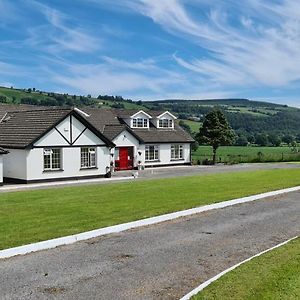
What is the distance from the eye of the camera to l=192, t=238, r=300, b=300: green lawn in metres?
8.08

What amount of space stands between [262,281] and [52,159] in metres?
24.9

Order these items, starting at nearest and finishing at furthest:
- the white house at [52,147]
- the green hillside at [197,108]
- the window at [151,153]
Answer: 1. the white house at [52,147]
2. the window at [151,153]
3. the green hillside at [197,108]

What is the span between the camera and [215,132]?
56250 mm

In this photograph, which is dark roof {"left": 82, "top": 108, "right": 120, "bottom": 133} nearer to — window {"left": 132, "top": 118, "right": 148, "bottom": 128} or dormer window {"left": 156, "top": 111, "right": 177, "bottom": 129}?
window {"left": 132, "top": 118, "right": 148, "bottom": 128}

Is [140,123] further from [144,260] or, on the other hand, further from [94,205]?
[144,260]

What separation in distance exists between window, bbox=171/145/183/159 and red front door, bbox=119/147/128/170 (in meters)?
6.68

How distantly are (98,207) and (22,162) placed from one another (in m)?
14.4

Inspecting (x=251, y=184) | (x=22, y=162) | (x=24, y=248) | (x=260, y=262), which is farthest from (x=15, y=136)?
(x=260, y=262)

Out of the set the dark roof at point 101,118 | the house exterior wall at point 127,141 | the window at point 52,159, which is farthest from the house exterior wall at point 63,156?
the dark roof at point 101,118

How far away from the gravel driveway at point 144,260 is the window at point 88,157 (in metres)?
19.0

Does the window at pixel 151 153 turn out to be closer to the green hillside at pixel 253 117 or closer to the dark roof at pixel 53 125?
the dark roof at pixel 53 125

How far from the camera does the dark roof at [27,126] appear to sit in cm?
3131

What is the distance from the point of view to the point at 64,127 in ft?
108

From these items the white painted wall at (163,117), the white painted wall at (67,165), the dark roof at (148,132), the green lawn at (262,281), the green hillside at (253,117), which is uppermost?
the green hillside at (253,117)
